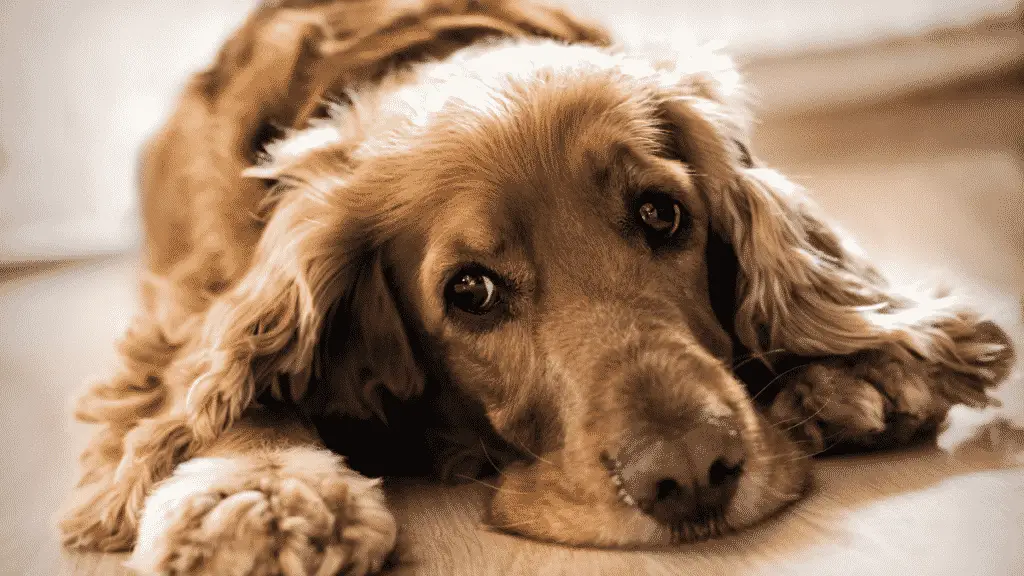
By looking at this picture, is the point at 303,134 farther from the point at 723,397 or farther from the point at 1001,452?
the point at 1001,452

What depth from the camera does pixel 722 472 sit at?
1.56m

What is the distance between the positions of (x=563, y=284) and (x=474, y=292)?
0.57 ft

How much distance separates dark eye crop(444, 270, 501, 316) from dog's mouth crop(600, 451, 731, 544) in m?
0.43

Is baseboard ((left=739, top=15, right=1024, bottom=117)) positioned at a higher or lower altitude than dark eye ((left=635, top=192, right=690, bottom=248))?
lower

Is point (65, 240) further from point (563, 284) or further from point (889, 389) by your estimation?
point (889, 389)

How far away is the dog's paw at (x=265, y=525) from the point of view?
1507 mm

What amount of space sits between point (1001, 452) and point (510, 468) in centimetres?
86

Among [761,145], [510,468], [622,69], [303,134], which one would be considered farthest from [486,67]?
[761,145]

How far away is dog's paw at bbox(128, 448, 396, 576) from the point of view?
151 centimetres

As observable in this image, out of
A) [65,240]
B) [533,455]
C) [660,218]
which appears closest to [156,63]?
[65,240]

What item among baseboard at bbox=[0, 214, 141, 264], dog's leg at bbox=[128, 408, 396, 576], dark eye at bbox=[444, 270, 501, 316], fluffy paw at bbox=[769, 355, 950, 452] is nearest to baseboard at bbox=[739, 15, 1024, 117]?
baseboard at bbox=[0, 214, 141, 264]

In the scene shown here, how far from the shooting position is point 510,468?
1.87 metres

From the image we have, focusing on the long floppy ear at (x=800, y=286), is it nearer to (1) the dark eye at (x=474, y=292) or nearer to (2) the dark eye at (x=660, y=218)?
(2) the dark eye at (x=660, y=218)

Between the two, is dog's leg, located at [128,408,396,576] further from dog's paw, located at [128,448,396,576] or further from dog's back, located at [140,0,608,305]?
dog's back, located at [140,0,608,305]
